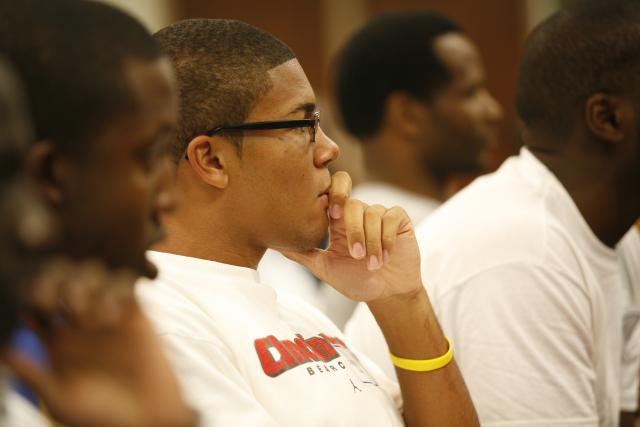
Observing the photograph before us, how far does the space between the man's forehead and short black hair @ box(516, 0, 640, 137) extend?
2.26ft

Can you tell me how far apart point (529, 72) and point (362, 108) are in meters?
1.06

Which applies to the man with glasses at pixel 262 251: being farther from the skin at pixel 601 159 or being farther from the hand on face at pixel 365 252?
the skin at pixel 601 159

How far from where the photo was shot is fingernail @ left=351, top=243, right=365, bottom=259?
1.57 metres

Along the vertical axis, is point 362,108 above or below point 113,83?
below

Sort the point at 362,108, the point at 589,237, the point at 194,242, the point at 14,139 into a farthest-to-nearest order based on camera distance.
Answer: the point at 362,108 < the point at 589,237 < the point at 194,242 < the point at 14,139

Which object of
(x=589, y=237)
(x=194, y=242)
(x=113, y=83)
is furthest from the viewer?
(x=589, y=237)

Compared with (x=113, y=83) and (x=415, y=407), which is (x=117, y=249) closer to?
(x=113, y=83)

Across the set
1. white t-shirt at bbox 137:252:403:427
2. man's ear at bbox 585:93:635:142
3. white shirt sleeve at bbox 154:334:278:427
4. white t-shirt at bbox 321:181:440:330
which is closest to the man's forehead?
white t-shirt at bbox 137:252:403:427

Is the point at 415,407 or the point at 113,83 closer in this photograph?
the point at 113,83

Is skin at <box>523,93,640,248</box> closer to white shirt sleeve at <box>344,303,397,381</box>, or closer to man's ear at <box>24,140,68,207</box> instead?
white shirt sleeve at <box>344,303,397,381</box>

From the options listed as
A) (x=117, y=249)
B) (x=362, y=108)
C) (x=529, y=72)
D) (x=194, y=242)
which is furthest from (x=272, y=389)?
(x=362, y=108)

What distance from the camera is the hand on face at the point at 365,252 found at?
1.58 meters

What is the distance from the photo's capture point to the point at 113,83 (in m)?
0.85

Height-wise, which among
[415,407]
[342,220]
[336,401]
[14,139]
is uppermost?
[14,139]
